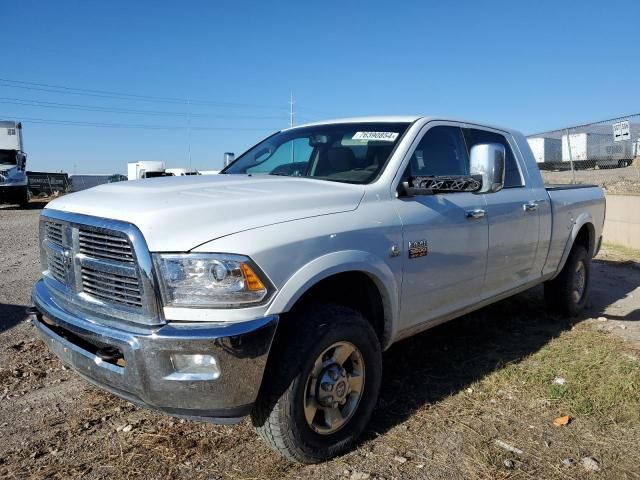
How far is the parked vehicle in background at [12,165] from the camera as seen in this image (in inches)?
742

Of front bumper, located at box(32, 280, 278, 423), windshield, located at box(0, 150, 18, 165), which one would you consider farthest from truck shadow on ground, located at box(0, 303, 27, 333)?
windshield, located at box(0, 150, 18, 165)

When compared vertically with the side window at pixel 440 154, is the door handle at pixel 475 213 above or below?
below

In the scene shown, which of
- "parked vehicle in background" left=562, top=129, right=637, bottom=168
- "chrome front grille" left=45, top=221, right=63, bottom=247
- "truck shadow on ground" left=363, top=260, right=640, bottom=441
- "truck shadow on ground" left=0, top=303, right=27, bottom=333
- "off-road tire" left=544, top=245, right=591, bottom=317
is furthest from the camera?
"parked vehicle in background" left=562, top=129, right=637, bottom=168

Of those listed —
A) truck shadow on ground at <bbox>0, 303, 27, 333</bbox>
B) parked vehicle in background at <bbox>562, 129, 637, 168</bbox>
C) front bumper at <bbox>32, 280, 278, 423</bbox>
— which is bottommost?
truck shadow on ground at <bbox>0, 303, 27, 333</bbox>

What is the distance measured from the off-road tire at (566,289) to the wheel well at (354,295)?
297 centimetres

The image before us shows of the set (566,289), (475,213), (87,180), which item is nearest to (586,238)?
(566,289)

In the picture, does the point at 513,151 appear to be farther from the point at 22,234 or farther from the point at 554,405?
the point at 22,234

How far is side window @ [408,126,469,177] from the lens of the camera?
11.5 ft

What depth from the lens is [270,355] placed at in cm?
249

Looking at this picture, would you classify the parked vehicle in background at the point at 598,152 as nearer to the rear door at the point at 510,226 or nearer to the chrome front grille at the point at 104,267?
the rear door at the point at 510,226

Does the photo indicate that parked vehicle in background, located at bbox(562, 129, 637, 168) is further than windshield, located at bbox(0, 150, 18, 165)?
No

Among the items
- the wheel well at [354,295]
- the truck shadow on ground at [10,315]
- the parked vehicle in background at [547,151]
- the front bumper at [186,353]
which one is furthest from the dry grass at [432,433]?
the parked vehicle in background at [547,151]

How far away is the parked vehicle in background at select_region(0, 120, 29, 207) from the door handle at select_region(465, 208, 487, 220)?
19.4 meters

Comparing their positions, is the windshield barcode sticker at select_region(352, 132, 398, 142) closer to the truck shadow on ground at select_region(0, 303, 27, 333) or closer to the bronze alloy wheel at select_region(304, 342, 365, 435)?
the bronze alloy wheel at select_region(304, 342, 365, 435)
